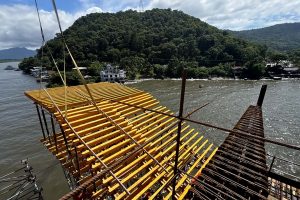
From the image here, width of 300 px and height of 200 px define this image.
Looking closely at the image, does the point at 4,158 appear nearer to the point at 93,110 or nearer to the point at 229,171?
the point at 93,110

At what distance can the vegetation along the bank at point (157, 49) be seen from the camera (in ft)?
243

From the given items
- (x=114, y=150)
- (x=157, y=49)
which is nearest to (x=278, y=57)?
(x=157, y=49)

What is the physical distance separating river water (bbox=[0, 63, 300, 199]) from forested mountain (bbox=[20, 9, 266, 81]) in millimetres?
22880

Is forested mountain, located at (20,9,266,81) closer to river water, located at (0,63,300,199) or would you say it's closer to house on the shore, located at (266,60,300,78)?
house on the shore, located at (266,60,300,78)

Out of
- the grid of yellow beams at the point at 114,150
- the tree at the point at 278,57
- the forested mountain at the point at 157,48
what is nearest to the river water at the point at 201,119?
the grid of yellow beams at the point at 114,150

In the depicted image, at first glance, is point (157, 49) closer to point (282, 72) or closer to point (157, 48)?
point (157, 48)

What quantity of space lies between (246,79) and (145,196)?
66514 mm

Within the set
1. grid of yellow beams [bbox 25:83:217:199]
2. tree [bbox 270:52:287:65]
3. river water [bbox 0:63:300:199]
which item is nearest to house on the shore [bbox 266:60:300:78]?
river water [bbox 0:63:300:199]

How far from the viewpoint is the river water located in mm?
18672

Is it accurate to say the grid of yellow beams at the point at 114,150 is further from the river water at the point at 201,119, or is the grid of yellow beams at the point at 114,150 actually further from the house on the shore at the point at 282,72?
the house on the shore at the point at 282,72

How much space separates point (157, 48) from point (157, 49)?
0.51 m

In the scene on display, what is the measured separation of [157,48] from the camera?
3875 inches

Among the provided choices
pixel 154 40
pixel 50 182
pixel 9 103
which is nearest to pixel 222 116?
pixel 50 182

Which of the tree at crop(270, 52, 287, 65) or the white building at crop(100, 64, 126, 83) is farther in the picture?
the tree at crop(270, 52, 287, 65)
